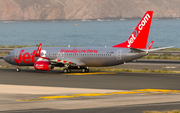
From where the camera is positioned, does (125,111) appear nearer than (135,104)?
Yes

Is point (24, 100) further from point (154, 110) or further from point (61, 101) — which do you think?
point (154, 110)

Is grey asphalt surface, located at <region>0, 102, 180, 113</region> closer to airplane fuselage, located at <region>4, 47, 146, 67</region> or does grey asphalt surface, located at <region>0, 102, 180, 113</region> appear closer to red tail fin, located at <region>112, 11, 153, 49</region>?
airplane fuselage, located at <region>4, 47, 146, 67</region>

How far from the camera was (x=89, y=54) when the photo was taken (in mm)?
52438

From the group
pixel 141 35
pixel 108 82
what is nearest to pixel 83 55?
pixel 141 35

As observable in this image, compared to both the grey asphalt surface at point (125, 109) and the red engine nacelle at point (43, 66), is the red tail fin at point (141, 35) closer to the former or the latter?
the red engine nacelle at point (43, 66)

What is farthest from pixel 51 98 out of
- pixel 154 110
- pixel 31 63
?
pixel 31 63

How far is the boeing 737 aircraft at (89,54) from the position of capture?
165 feet

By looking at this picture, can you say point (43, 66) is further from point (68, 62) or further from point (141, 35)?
point (141, 35)

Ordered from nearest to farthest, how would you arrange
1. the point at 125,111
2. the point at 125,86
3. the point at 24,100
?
the point at 125,111
the point at 24,100
the point at 125,86

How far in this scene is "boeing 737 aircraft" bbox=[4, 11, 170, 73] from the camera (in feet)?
165

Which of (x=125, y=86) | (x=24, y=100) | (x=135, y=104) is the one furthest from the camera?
(x=125, y=86)

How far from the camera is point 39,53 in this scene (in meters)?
52.8

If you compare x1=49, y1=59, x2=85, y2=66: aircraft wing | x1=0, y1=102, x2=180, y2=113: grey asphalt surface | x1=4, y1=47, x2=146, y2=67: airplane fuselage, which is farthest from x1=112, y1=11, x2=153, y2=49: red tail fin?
x1=0, y1=102, x2=180, y2=113: grey asphalt surface

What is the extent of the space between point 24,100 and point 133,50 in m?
23.7
